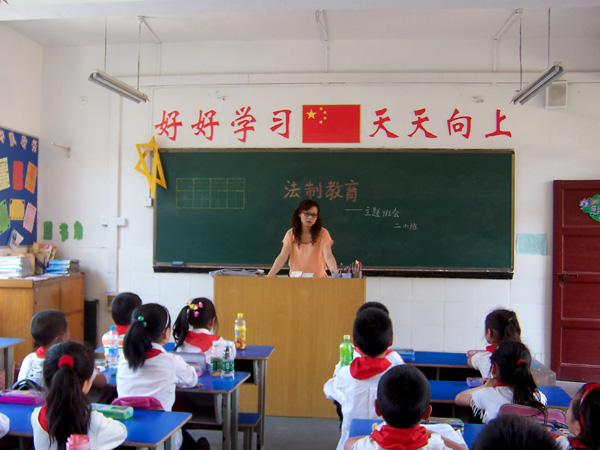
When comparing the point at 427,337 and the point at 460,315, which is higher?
the point at 460,315

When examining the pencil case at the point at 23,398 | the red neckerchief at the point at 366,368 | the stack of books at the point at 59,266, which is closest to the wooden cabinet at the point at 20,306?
the stack of books at the point at 59,266

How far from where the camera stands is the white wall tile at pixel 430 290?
16.1ft

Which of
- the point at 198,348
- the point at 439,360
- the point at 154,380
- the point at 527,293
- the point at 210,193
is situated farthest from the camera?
the point at 210,193

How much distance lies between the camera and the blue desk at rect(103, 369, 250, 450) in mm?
2414

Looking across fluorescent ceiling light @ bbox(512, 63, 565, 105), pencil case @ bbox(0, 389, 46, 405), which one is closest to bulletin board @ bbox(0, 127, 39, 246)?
pencil case @ bbox(0, 389, 46, 405)

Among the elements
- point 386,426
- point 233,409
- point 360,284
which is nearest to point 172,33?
point 360,284

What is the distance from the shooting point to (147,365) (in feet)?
7.32

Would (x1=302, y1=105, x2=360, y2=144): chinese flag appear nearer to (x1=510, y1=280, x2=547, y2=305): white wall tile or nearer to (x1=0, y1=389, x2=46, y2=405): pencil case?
(x1=510, y1=280, x2=547, y2=305): white wall tile

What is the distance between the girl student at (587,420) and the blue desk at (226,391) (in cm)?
150

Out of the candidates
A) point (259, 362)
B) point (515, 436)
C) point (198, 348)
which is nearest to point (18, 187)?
point (198, 348)

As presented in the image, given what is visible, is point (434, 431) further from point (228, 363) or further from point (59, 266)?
point (59, 266)

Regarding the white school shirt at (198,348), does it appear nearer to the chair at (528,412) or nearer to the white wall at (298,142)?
the chair at (528,412)

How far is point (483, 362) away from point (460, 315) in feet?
7.29

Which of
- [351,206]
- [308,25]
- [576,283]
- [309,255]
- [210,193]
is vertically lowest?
[576,283]
